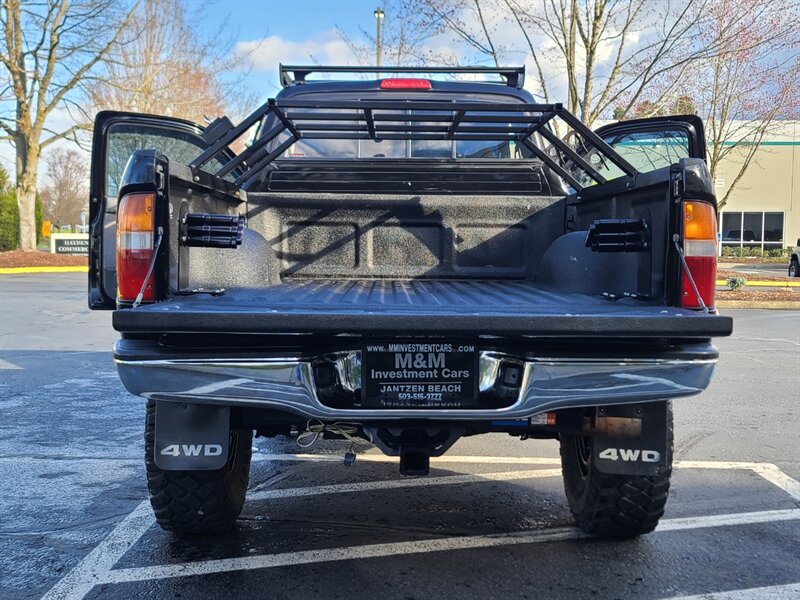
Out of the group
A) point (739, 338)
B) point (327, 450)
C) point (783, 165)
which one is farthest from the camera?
point (783, 165)

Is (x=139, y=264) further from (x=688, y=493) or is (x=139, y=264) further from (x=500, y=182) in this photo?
(x=688, y=493)

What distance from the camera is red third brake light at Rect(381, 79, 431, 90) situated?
4719 millimetres

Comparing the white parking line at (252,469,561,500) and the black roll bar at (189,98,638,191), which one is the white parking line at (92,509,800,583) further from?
the black roll bar at (189,98,638,191)

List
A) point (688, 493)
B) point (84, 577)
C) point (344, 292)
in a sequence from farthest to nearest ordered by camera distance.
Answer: point (688, 493) → point (344, 292) → point (84, 577)

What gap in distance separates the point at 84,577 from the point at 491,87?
12.9 ft

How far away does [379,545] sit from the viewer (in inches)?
131

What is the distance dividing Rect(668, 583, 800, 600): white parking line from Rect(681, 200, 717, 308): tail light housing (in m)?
1.16

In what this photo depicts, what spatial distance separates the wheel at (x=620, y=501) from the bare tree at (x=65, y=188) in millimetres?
70104

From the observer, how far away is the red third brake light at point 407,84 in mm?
4719

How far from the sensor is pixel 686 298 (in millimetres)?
2664

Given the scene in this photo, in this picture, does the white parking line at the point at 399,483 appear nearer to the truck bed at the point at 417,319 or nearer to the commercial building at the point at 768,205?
the truck bed at the point at 417,319

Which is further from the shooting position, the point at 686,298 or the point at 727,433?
the point at 727,433

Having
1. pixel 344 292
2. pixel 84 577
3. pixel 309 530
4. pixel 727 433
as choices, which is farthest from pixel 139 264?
pixel 727 433

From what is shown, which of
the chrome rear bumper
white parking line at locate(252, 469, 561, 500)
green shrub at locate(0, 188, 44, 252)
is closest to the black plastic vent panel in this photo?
the chrome rear bumper
